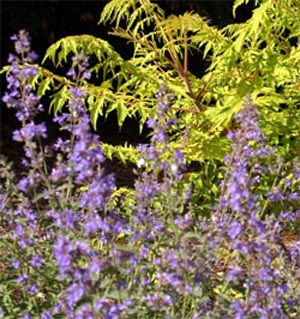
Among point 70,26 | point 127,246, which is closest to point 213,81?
point 127,246

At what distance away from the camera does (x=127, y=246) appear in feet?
9.73

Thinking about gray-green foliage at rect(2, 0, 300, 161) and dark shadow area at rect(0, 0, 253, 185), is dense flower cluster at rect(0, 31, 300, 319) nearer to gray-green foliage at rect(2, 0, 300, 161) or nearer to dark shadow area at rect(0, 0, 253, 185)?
gray-green foliage at rect(2, 0, 300, 161)

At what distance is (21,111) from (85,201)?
18.3 inches

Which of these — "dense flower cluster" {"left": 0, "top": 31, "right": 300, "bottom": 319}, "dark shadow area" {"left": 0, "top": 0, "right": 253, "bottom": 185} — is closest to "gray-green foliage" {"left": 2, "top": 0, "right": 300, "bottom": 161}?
"dense flower cluster" {"left": 0, "top": 31, "right": 300, "bottom": 319}

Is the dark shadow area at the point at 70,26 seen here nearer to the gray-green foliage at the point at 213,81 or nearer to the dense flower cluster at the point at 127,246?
the gray-green foliage at the point at 213,81

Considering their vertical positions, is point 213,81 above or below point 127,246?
above

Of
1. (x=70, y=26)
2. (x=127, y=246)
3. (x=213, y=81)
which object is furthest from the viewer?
(x=70, y=26)

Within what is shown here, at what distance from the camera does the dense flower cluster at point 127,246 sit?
8.41 feet

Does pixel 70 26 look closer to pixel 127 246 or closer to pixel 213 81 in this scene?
pixel 213 81

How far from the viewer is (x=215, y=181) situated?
4898mm

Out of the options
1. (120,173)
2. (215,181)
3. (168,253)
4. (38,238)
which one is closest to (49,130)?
(120,173)

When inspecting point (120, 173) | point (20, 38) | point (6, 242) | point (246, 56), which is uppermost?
point (120, 173)

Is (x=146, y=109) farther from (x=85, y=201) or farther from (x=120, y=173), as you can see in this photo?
(x=120, y=173)

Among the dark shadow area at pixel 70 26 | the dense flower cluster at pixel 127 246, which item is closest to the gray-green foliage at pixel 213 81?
the dense flower cluster at pixel 127 246
